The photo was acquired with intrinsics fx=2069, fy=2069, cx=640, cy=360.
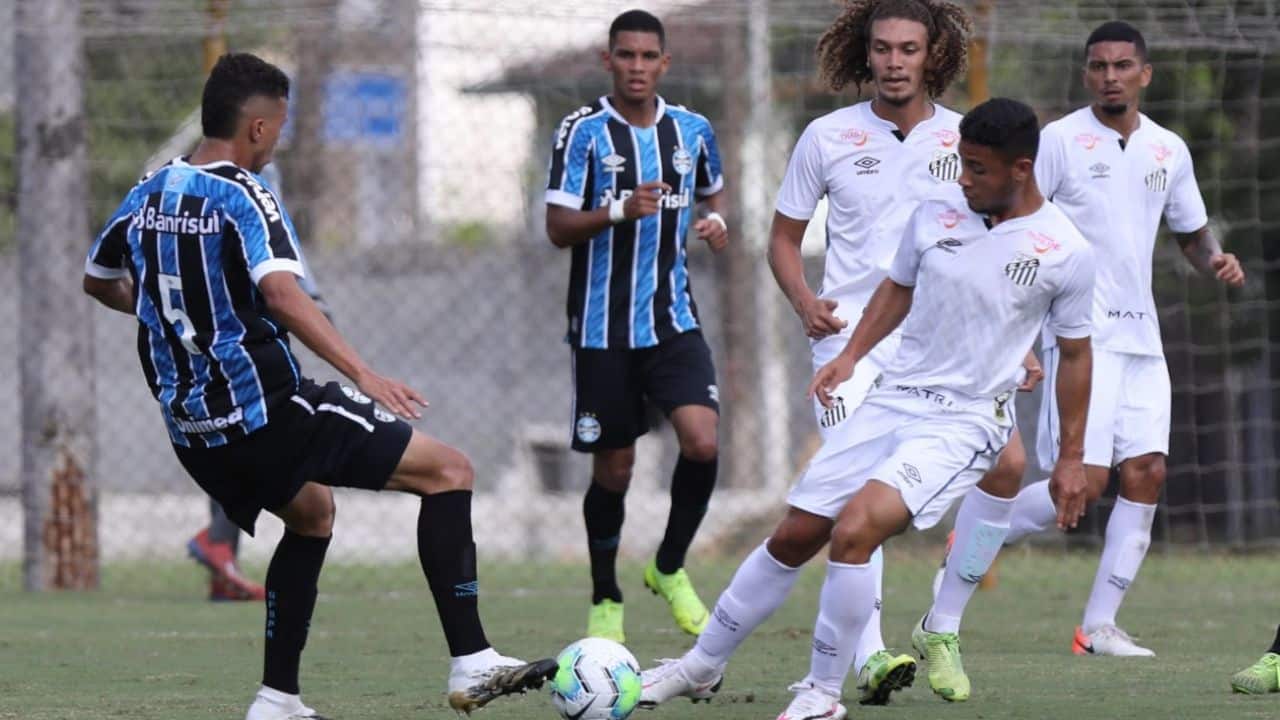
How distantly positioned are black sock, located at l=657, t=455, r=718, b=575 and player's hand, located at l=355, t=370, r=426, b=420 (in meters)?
3.19

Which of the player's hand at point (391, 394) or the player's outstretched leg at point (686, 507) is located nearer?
the player's hand at point (391, 394)

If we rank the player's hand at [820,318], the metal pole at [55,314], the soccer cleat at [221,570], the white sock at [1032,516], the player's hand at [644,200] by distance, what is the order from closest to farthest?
the player's hand at [820,318] → the player's hand at [644,200] → the white sock at [1032,516] → the soccer cleat at [221,570] → the metal pole at [55,314]

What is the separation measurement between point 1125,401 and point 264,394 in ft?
12.4

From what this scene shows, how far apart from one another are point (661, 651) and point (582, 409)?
108cm

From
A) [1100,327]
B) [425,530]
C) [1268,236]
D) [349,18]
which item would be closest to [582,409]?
[1100,327]

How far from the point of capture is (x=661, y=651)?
25.6ft

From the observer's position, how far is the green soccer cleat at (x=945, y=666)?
614 centimetres

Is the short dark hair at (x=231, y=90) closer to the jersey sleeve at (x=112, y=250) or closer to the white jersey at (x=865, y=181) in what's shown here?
the jersey sleeve at (x=112, y=250)

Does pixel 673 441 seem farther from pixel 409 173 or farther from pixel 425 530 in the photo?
pixel 425 530

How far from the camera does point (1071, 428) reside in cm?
571

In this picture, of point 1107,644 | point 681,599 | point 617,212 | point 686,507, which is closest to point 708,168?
point 617,212

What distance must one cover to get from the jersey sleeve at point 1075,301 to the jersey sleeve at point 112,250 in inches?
100

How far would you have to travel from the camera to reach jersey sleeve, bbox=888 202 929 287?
225 inches

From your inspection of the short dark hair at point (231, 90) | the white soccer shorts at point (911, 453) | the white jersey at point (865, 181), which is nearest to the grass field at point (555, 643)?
the white soccer shorts at point (911, 453)
